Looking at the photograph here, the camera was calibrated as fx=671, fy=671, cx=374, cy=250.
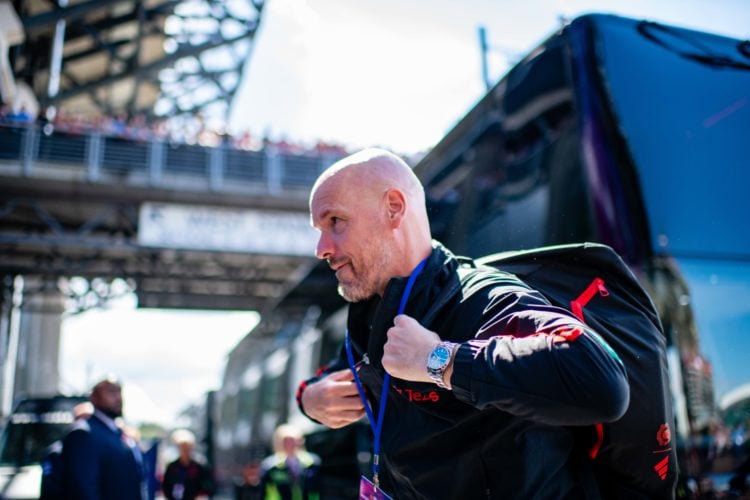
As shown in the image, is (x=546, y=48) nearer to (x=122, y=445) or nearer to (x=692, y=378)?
(x=692, y=378)

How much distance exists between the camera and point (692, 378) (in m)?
2.66

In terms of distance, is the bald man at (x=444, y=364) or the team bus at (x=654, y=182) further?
the team bus at (x=654, y=182)

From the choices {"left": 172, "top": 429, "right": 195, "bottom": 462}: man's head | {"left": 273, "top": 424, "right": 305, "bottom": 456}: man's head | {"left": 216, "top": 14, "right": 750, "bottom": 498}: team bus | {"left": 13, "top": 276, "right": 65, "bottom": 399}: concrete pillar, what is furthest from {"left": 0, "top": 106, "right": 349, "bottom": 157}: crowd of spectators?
{"left": 216, "top": 14, "right": 750, "bottom": 498}: team bus

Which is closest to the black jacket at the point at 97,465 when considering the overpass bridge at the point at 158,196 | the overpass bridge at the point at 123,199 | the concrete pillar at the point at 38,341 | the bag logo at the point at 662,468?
the bag logo at the point at 662,468

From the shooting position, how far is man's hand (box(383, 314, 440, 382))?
4.90 ft

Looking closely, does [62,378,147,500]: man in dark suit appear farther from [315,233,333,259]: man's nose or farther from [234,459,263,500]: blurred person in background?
[234,459,263,500]: blurred person in background

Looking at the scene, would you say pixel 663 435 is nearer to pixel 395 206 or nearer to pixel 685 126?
pixel 395 206

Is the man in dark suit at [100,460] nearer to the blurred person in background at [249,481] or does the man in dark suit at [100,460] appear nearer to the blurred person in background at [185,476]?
the blurred person in background at [185,476]

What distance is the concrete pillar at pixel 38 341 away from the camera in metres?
23.8

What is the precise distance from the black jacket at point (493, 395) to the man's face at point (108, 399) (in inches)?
140

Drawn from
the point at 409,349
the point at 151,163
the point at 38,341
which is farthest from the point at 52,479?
the point at 38,341

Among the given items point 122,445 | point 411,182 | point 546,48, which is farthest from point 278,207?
point 411,182

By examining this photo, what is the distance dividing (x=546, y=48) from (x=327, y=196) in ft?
6.71

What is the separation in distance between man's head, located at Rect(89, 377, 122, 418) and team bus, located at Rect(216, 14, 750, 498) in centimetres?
278
